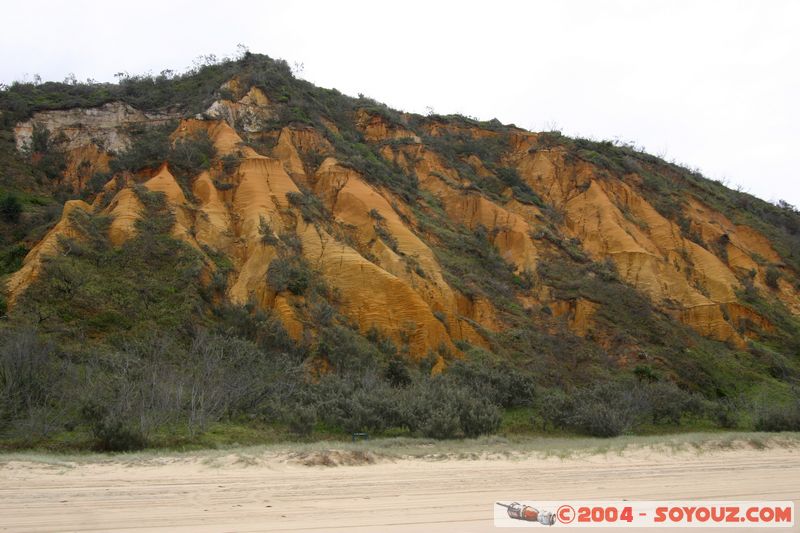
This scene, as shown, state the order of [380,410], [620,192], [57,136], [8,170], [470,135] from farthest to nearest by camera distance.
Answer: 1. [470,135]
2. [620,192]
3. [57,136]
4. [8,170]
5. [380,410]

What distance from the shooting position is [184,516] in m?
7.10

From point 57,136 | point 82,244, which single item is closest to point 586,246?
point 82,244

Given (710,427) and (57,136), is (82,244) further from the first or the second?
(710,427)

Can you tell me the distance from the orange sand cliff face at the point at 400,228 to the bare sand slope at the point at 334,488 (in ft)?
40.5

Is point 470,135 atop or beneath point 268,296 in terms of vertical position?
atop

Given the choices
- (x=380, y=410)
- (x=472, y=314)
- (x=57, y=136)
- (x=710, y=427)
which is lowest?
(x=710, y=427)

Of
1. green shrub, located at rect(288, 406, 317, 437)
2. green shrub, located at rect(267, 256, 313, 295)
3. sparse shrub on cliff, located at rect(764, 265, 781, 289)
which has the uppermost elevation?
sparse shrub on cliff, located at rect(764, 265, 781, 289)

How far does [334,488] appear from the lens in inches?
359

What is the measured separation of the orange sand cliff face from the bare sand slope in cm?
1235

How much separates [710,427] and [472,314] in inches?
420

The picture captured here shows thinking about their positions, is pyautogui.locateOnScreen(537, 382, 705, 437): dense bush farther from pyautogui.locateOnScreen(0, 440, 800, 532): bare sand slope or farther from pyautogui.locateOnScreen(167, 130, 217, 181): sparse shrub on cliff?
pyautogui.locateOnScreen(167, 130, 217, 181): sparse shrub on cliff

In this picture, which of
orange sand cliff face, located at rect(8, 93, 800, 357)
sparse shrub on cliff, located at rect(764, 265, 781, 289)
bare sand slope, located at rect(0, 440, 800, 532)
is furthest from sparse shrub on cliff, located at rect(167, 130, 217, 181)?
sparse shrub on cliff, located at rect(764, 265, 781, 289)

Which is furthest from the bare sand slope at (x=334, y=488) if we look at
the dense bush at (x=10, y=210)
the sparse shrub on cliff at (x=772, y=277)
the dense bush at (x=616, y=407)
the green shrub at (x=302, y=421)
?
the sparse shrub on cliff at (x=772, y=277)

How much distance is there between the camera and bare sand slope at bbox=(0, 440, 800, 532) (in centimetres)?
695
